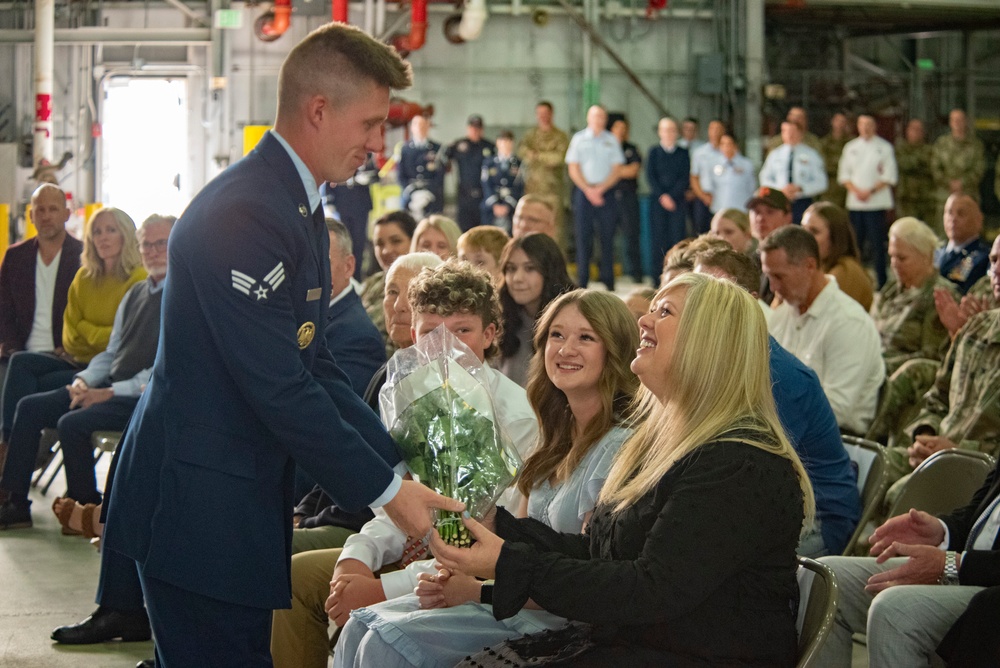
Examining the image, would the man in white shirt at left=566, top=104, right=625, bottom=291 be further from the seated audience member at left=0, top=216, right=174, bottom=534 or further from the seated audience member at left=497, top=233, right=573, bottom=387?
the seated audience member at left=497, top=233, right=573, bottom=387

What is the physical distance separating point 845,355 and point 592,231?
28.4 ft

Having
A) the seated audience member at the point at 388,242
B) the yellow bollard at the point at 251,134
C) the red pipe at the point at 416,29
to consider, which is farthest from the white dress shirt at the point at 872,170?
the seated audience member at the point at 388,242

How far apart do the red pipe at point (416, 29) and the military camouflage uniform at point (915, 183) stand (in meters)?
6.12

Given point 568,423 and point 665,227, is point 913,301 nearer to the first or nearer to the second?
point 568,423

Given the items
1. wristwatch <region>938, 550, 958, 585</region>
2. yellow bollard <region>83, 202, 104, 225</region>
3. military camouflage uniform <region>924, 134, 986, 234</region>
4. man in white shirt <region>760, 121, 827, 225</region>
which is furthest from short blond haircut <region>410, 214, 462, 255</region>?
military camouflage uniform <region>924, 134, 986, 234</region>

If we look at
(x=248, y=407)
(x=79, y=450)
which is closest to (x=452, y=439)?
(x=248, y=407)

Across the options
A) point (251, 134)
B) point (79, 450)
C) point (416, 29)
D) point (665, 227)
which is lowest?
point (79, 450)

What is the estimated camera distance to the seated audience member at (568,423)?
2.58 m

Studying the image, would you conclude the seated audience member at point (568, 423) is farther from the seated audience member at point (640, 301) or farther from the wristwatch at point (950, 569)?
the seated audience member at point (640, 301)

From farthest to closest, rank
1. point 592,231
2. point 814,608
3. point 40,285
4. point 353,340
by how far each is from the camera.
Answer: point 592,231
point 40,285
point 353,340
point 814,608

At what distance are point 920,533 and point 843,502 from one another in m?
0.43

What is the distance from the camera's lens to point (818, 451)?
341 centimetres

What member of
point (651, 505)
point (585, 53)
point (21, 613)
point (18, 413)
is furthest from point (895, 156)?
point (651, 505)

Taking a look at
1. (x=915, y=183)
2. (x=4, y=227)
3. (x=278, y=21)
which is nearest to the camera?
(x=4, y=227)
